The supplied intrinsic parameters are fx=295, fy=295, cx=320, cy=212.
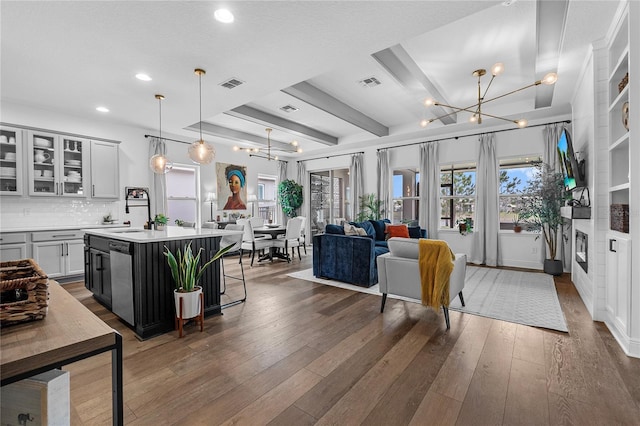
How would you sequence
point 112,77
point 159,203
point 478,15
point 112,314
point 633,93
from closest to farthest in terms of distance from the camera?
point 633,93 < point 478,15 < point 112,314 < point 112,77 < point 159,203

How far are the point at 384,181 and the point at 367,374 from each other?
5805 millimetres

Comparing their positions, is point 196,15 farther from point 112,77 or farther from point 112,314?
point 112,314

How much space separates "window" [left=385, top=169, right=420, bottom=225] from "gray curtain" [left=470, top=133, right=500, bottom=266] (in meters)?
1.46

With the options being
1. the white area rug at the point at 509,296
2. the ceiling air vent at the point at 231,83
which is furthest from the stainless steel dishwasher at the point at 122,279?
the white area rug at the point at 509,296

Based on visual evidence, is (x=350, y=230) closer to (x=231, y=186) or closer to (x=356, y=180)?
(x=356, y=180)

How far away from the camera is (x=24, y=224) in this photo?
4777 mm

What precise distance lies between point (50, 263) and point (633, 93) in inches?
285

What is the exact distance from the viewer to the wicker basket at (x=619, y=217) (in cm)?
265

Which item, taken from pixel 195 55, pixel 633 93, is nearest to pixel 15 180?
pixel 195 55

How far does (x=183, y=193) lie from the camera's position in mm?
7043

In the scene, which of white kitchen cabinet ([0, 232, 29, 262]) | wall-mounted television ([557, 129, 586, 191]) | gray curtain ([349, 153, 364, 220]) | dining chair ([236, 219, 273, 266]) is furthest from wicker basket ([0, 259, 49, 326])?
gray curtain ([349, 153, 364, 220])

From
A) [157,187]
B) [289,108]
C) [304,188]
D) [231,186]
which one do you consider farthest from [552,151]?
[157,187]

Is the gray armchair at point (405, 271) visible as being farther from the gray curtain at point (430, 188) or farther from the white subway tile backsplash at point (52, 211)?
the white subway tile backsplash at point (52, 211)

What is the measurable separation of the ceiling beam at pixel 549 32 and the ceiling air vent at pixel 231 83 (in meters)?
3.31
